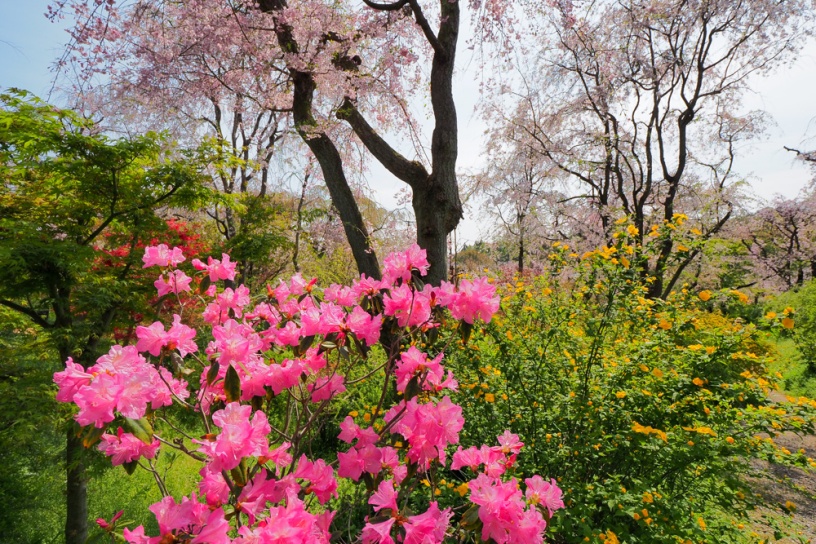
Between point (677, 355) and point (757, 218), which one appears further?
point (757, 218)

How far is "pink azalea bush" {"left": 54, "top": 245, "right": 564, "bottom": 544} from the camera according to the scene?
37.0 inches

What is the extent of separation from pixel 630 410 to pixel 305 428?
1906 millimetres

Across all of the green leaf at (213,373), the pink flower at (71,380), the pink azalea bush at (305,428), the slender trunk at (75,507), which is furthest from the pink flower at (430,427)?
the slender trunk at (75,507)

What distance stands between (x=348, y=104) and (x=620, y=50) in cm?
598

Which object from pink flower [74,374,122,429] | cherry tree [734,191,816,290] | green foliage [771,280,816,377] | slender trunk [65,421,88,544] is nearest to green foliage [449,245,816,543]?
pink flower [74,374,122,429]

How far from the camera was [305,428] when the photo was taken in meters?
1.46

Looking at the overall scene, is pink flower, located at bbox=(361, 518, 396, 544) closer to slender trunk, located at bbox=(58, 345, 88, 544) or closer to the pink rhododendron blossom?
the pink rhododendron blossom

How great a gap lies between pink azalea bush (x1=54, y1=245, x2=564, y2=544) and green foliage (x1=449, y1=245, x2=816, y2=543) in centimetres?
112

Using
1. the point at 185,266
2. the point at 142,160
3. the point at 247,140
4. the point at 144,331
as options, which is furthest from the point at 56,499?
the point at 247,140

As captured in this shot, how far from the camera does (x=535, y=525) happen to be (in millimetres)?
1020

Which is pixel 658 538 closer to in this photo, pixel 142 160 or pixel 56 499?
pixel 142 160

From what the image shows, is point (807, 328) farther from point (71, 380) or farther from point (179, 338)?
point (71, 380)

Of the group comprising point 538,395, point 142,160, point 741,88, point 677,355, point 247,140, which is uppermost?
point 741,88

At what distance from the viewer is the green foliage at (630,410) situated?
6.66 feet
